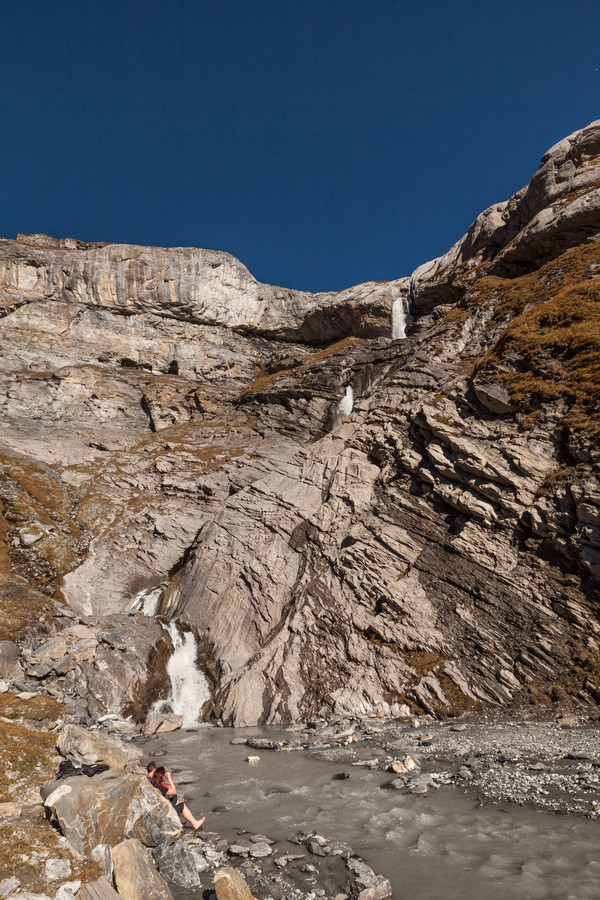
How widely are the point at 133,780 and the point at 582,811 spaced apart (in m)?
11.9

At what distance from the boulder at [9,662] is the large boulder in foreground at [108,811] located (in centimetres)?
2064

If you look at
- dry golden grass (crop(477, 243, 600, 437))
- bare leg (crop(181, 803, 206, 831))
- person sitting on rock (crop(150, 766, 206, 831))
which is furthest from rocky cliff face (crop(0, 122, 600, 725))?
bare leg (crop(181, 803, 206, 831))

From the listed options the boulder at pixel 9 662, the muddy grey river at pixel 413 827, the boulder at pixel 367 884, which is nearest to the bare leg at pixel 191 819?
the muddy grey river at pixel 413 827

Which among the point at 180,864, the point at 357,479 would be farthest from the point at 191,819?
the point at 357,479

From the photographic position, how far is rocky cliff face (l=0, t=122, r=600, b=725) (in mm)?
28297

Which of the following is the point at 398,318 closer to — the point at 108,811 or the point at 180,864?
the point at 180,864

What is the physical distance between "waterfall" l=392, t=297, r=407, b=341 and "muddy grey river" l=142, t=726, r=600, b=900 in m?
67.1

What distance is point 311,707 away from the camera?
29.1m

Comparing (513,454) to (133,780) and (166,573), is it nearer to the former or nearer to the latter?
(133,780)

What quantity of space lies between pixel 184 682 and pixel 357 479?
2096 cm

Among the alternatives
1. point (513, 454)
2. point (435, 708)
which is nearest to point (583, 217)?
point (513, 454)

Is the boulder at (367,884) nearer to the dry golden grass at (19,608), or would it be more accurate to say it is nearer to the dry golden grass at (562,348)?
the dry golden grass at (562,348)

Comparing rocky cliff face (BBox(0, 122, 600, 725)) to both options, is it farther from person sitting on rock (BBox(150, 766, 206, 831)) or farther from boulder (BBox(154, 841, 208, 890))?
boulder (BBox(154, 841, 208, 890))

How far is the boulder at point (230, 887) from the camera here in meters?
9.41
